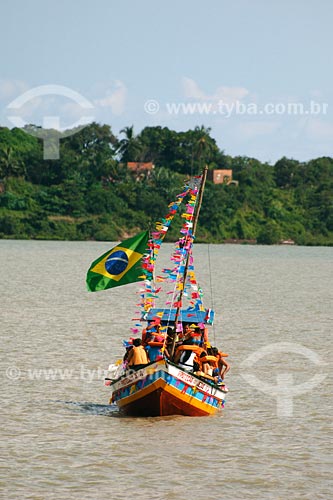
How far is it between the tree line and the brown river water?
302 feet

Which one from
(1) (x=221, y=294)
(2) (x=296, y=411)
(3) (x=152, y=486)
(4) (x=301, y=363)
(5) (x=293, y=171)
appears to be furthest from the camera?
(5) (x=293, y=171)

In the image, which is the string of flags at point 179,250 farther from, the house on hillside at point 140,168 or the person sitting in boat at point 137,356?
the house on hillside at point 140,168

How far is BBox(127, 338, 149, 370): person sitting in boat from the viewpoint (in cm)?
1945

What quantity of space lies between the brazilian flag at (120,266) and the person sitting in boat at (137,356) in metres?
1.18

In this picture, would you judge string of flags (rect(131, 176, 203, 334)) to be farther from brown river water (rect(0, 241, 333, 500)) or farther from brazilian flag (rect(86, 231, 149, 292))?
brown river water (rect(0, 241, 333, 500))

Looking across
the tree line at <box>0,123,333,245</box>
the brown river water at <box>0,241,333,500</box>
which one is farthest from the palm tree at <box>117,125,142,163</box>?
the brown river water at <box>0,241,333,500</box>

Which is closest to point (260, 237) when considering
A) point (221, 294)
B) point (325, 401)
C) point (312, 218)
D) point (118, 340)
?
point (312, 218)

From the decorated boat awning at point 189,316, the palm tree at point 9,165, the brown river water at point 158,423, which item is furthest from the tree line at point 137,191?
the decorated boat awning at point 189,316

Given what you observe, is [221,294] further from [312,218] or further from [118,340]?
[312,218]

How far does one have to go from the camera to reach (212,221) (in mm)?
141125

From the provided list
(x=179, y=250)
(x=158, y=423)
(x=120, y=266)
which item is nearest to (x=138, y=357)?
(x=158, y=423)

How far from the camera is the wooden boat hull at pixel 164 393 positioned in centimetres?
A: 1900

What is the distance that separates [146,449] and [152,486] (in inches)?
80.4

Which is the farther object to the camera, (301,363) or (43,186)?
(43,186)
